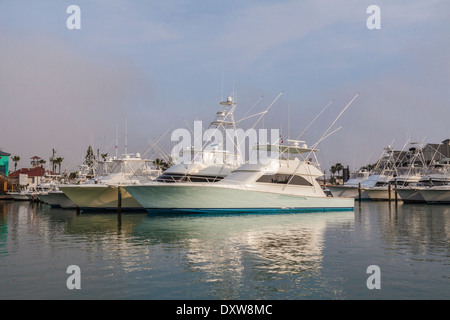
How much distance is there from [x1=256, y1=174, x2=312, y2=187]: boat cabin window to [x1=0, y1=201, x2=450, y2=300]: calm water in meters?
9.64

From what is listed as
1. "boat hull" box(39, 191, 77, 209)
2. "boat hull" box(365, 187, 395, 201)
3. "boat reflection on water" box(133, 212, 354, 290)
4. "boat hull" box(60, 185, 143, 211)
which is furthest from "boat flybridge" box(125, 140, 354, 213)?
"boat hull" box(365, 187, 395, 201)

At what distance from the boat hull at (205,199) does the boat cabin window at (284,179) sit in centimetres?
103

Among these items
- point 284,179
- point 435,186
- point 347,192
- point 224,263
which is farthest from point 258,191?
point 347,192

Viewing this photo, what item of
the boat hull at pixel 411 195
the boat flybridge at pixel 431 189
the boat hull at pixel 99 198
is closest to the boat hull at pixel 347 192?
the boat flybridge at pixel 431 189

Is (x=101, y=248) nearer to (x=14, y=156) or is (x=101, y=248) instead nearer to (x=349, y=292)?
(x=349, y=292)

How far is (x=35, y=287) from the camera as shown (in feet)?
29.5

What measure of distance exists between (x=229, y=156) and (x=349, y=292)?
30956 millimetres

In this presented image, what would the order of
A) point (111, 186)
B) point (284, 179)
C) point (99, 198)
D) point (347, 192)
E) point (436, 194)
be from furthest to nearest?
1. point (347, 192)
2. point (436, 194)
3. point (99, 198)
4. point (111, 186)
5. point (284, 179)

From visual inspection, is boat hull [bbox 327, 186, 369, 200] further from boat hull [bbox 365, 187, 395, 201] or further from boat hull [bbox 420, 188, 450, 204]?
boat hull [bbox 420, 188, 450, 204]

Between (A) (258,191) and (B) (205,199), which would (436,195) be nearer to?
(A) (258,191)

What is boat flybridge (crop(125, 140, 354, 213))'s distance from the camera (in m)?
27.0

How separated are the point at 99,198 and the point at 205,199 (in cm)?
1196

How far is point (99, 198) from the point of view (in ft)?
112
